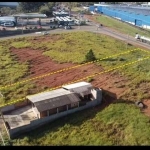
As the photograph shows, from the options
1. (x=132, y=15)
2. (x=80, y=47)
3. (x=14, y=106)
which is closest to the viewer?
(x=14, y=106)

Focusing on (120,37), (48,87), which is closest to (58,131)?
(48,87)

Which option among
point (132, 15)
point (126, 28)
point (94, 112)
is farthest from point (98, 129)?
point (132, 15)

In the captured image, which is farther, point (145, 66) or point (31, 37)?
point (31, 37)

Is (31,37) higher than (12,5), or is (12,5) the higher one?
(12,5)

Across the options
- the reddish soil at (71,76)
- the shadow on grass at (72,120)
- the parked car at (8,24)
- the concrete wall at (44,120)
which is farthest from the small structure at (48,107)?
the parked car at (8,24)

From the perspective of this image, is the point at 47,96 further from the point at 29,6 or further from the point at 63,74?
the point at 29,6

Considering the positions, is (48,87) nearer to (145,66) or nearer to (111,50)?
(145,66)

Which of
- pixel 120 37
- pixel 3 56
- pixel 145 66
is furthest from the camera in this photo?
pixel 120 37
